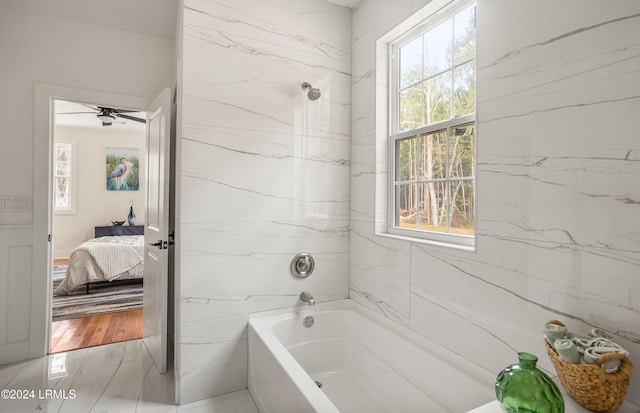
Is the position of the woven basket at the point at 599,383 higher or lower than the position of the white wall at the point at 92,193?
lower

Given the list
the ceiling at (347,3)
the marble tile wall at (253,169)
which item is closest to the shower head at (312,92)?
the marble tile wall at (253,169)

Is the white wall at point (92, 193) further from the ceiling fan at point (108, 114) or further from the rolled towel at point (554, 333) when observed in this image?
the rolled towel at point (554, 333)

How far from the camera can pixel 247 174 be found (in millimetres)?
2127

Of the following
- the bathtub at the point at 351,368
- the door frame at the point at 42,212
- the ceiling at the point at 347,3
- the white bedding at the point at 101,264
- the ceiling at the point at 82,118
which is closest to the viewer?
the bathtub at the point at 351,368

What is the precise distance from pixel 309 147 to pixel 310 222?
55cm

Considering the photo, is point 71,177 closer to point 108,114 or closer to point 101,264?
point 101,264

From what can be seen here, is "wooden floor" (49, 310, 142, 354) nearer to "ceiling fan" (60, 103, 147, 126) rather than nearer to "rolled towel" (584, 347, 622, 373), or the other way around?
"ceiling fan" (60, 103, 147, 126)

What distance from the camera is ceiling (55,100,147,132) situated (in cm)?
471


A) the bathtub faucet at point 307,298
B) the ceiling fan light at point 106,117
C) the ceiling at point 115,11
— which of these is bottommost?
the bathtub faucet at point 307,298

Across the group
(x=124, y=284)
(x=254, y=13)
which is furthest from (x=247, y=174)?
(x=124, y=284)

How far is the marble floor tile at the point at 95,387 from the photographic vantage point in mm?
1922

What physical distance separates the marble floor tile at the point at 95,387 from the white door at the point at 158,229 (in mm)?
A: 175

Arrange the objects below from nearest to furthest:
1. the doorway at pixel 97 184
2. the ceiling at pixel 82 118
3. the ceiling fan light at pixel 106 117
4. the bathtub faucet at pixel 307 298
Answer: the bathtub faucet at pixel 307 298
the ceiling fan light at pixel 106 117
the ceiling at pixel 82 118
the doorway at pixel 97 184

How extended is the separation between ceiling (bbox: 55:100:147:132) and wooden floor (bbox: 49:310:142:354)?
303 cm
